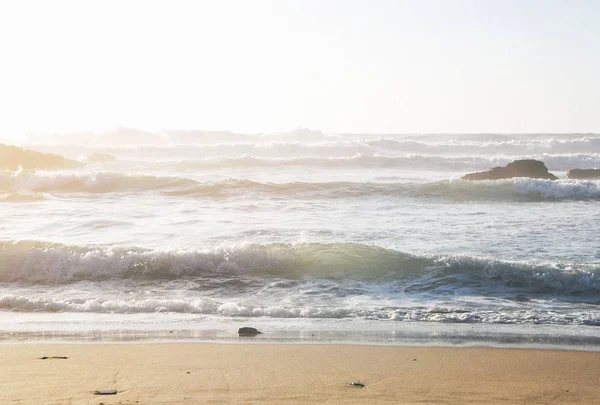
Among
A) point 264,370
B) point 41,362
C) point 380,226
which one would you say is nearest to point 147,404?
point 264,370

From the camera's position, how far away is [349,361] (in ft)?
18.2

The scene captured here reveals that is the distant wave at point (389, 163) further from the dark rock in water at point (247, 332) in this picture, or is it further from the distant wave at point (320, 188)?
the dark rock in water at point (247, 332)

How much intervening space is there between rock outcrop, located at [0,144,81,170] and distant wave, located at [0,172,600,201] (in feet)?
21.2

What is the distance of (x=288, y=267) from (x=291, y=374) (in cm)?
489

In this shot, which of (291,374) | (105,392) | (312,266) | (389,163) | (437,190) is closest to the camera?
(105,392)

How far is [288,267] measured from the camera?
997cm

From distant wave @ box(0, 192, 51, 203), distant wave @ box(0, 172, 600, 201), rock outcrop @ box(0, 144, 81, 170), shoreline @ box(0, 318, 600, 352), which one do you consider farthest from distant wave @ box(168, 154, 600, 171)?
shoreline @ box(0, 318, 600, 352)

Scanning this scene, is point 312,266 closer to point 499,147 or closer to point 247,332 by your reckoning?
point 247,332

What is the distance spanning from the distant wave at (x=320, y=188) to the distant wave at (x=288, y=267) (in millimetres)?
9397

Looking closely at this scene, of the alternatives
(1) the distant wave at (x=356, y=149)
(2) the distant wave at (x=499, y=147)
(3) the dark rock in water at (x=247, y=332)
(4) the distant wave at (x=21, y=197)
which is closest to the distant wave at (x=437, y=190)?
(4) the distant wave at (x=21, y=197)

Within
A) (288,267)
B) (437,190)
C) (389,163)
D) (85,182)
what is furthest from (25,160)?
(288,267)

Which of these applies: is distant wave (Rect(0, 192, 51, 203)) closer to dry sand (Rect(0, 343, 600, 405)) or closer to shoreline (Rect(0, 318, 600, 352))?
shoreline (Rect(0, 318, 600, 352))

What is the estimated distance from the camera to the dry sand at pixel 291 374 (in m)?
4.49

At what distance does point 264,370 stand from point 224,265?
4.88 m
